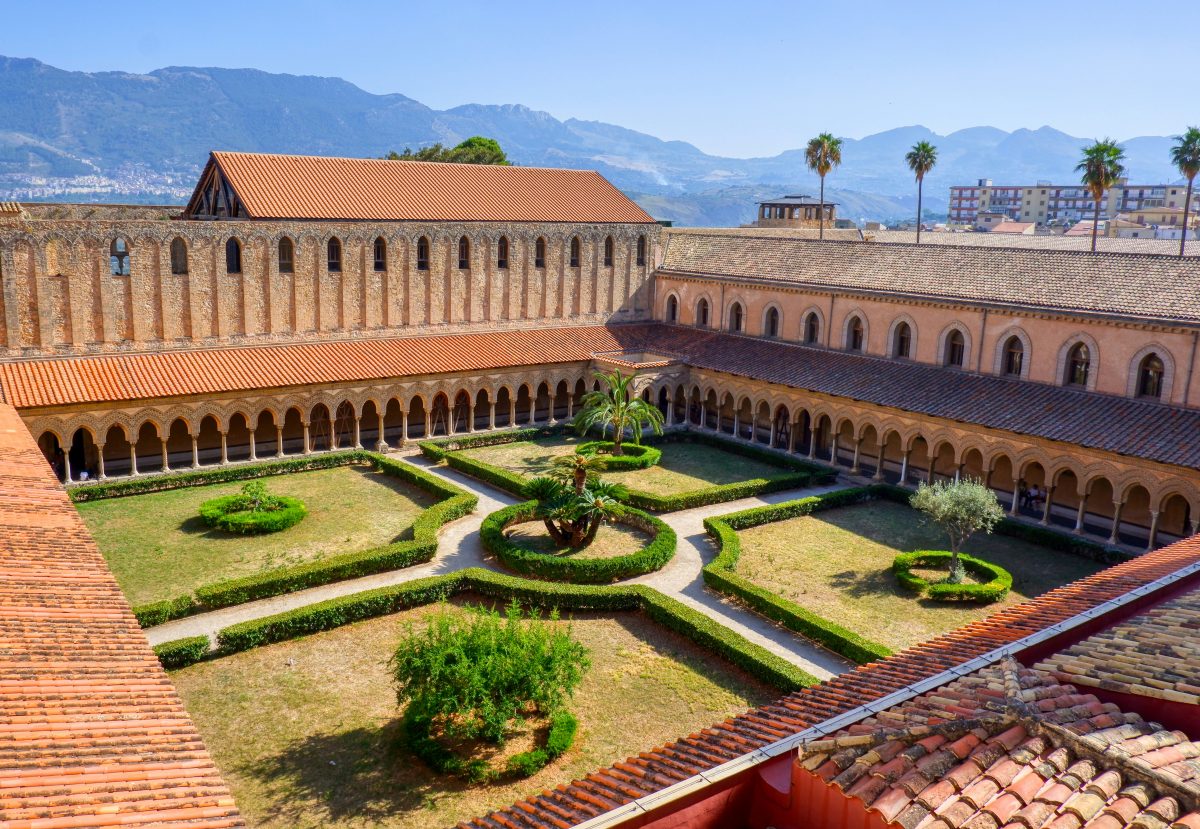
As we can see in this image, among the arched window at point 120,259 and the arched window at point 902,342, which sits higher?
the arched window at point 120,259

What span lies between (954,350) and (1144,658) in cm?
2727

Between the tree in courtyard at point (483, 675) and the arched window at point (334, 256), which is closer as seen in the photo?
the tree in courtyard at point (483, 675)

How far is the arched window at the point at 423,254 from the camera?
4144 cm

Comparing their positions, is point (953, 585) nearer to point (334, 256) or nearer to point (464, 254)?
point (464, 254)

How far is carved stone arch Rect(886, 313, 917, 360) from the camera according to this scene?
36.4m

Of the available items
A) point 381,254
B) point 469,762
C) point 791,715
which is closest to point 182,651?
point 469,762

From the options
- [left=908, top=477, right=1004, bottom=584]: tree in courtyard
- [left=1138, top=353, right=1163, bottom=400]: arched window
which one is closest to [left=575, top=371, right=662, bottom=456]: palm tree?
[left=908, top=477, right=1004, bottom=584]: tree in courtyard

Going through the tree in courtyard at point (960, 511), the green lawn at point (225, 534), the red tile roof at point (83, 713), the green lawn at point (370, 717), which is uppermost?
the red tile roof at point (83, 713)

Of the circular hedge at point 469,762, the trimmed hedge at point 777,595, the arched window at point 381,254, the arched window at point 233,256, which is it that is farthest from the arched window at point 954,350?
the arched window at point 233,256

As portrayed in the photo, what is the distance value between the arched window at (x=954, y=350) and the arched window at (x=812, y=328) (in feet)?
20.7

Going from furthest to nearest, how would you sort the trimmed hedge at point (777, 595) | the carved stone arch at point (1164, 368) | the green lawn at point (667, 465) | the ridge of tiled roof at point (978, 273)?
1. the green lawn at point (667, 465)
2. the ridge of tiled roof at point (978, 273)
3. the carved stone arch at point (1164, 368)
4. the trimmed hedge at point (777, 595)

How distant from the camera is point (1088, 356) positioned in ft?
101

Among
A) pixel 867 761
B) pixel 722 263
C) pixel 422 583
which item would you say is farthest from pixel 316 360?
pixel 867 761

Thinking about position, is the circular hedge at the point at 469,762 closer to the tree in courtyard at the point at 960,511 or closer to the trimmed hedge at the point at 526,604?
the trimmed hedge at the point at 526,604
